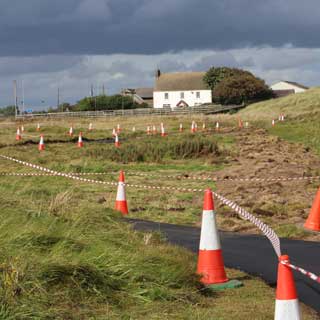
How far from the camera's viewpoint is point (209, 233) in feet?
26.6

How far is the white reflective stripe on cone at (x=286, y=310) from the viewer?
17.8 feet

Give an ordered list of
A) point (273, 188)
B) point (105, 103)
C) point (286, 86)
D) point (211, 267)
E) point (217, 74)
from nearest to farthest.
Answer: point (211, 267) → point (273, 188) → point (105, 103) → point (217, 74) → point (286, 86)

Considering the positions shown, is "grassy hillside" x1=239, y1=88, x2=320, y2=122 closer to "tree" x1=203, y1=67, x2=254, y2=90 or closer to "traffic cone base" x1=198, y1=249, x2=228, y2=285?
"tree" x1=203, y1=67, x2=254, y2=90

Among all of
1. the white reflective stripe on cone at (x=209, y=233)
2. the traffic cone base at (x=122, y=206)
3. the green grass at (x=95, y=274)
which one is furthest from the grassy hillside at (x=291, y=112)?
the white reflective stripe on cone at (x=209, y=233)

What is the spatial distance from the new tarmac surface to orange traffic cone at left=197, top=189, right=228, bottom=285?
0.69 m

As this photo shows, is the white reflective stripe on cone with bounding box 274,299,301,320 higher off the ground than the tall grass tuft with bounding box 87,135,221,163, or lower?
higher

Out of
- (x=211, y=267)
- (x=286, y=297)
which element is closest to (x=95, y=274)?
(x=211, y=267)

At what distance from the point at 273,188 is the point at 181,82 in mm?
118485

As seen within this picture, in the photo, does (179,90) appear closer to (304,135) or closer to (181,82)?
(181,82)

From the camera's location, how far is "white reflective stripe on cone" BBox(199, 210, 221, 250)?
26.6ft

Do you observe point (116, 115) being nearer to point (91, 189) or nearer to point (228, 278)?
point (91, 189)

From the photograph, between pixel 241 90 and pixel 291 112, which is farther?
pixel 241 90

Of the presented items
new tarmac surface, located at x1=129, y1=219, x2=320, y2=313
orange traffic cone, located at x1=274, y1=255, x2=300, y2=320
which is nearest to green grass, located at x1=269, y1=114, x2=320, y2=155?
new tarmac surface, located at x1=129, y1=219, x2=320, y2=313

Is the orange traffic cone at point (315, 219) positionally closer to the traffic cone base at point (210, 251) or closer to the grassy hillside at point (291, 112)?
the traffic cone base at point (210, 251)
